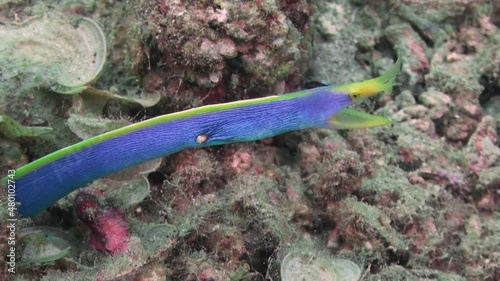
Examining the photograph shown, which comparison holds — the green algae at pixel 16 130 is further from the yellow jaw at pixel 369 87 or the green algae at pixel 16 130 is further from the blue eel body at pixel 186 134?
the yellow jaw at pixel 369 87

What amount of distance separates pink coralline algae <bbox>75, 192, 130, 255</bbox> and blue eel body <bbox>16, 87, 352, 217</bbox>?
0.17 meters

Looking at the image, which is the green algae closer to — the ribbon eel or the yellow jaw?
the ribbon eel

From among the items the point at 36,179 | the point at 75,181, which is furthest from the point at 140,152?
the point at 36,179

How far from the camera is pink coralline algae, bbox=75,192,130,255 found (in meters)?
2.37

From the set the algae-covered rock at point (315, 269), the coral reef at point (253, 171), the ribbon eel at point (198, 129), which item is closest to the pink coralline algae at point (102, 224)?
the coral reef at point (253, 171)

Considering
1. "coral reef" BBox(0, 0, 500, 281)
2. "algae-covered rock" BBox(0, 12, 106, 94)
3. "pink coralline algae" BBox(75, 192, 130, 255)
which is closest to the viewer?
"pink coralline algae" BBox(75, 192, 130, 255)

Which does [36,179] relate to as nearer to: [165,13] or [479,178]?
[165,13]

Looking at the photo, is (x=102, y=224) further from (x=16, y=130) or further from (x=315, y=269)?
(x=315, y=269)

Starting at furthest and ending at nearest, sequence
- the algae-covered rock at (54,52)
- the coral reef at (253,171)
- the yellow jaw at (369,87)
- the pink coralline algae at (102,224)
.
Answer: the algae-covered rock at (54,52), the coral reef at (253,171), the pink coralline algae at (102,224), the yellow jaw at (369,87)

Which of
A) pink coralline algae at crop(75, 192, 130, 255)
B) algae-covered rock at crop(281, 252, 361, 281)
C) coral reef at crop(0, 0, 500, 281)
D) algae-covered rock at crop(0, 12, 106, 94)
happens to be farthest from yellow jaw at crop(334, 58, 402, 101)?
algae-covered rock at crop(0, 12, 106, 94)

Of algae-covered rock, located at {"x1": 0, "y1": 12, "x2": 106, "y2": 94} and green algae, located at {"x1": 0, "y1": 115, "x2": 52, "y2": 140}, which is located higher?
algae-covered rock, located at {"x1": 0, "y1": 12, "x2": 106, "y2": 94}

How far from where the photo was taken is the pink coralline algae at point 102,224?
2.37 metres

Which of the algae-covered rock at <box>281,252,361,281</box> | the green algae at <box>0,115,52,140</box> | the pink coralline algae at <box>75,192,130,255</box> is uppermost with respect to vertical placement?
the green algae at <box>0,115,52,140</box>

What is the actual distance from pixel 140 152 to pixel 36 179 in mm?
625
